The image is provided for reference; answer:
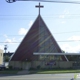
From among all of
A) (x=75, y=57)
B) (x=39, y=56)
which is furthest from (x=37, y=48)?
(x=75, y=57)

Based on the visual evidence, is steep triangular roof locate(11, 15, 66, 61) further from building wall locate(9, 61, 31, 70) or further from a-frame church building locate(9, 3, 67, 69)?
building wall locate(9, 61, 31, 70)

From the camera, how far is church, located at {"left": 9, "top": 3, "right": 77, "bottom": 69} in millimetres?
53656

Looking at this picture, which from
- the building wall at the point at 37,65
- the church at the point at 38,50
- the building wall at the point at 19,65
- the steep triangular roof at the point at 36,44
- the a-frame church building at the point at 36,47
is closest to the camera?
the building wall at the point at 37,65

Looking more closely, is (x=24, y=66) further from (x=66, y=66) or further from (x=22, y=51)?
(x=66, y=66)

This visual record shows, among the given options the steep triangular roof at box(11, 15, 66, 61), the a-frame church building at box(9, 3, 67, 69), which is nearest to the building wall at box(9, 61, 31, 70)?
the a-frame church building at box(9, 3, 67, 69)

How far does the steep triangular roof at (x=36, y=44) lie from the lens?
55406 mm

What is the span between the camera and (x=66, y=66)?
53.6 m

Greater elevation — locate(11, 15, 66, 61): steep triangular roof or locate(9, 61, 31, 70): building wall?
locate(11, 15, 66, 61): steep triangular roof

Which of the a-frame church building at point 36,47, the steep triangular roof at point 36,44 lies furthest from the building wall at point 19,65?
the steep triangular roof at point 36,44

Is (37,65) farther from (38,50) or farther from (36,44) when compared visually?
(36,44)

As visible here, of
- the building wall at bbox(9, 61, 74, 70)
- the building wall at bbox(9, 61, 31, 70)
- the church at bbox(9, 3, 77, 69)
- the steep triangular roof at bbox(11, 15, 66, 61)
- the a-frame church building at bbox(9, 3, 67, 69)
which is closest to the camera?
the building wall at bbox(9, 61, 74, 70)

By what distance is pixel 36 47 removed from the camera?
55406mm

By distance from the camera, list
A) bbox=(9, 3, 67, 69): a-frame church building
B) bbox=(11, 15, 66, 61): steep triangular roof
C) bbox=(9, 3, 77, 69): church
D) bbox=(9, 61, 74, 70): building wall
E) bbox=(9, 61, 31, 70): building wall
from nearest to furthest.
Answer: bbox=(9, 61, 74, 70): building wall < bbox=(9, 3, 77, 69): church < bbox=(9, 61, 31, 70): building wall < bbox=(9, 3, 67, 69): a-frame church building < bbox=(11, 15, 66, 61): steep triangular roof

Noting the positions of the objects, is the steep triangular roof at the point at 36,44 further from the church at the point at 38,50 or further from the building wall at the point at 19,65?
the building wall at the point at 19,65
